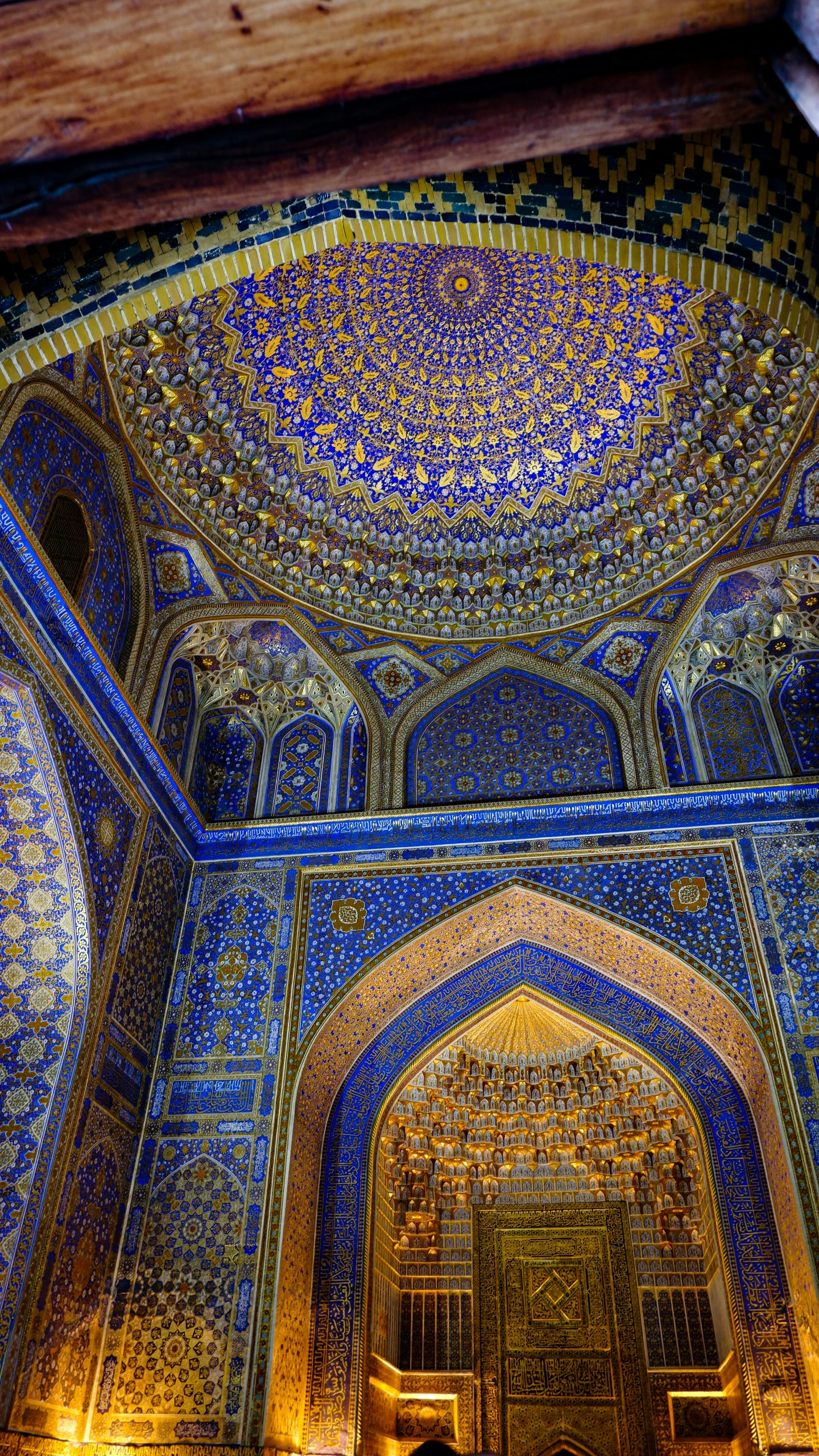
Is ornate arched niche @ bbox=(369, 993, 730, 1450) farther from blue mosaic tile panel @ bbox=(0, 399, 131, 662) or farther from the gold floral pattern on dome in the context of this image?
the gold floral pattern on dome

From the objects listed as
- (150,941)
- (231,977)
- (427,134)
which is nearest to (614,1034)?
(231,977)

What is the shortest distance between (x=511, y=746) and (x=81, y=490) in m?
3.98

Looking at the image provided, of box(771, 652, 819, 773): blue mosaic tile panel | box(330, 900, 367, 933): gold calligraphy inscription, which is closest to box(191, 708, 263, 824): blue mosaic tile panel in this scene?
box(330, 900, 367, 933): gold calligraphy inscription

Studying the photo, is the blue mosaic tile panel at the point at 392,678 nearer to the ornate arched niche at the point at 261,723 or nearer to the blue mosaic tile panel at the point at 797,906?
the ornate arched niche at the point at 261,723

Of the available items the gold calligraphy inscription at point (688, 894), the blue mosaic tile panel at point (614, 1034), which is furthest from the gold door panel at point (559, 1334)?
the gold calligraphy inscription at point (688, 894)

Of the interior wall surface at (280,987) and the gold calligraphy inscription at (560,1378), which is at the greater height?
the interior wall surface at (280,987)

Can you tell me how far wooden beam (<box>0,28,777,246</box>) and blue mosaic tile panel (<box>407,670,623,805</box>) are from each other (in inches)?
250

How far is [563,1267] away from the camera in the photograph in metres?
8.37

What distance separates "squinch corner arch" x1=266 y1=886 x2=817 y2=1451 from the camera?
19.9 ft

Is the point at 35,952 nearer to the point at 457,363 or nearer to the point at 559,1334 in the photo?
the point at 559,1334

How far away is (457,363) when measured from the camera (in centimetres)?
841

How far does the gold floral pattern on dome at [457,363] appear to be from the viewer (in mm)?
7773

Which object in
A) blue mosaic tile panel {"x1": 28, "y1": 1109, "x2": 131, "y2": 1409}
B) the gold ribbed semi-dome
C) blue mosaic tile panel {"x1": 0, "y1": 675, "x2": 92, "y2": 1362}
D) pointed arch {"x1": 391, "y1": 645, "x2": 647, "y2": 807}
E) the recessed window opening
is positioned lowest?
blue mosaic tile panel {"x1": 28, "y1": 1109, "x2": 131, "y2": 1409}

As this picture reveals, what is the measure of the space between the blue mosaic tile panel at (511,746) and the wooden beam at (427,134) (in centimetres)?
636
